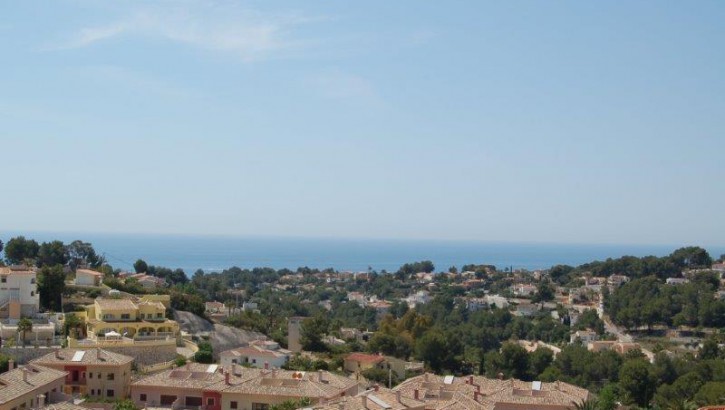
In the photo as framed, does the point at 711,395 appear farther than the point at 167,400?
Yes

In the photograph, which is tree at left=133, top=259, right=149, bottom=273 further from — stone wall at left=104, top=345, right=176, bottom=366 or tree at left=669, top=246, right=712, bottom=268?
tree at left=669, top=246, right=712, bottom=268

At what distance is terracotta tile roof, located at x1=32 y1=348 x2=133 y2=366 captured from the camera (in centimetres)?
3091

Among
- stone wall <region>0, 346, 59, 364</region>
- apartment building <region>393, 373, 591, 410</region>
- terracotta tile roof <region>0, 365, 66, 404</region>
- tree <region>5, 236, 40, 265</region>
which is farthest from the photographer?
tree <region>5, 236, 40, 265</region>

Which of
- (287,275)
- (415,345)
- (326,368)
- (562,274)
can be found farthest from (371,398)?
(287,275)

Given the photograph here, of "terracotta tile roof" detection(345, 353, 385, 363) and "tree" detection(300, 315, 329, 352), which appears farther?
"tree" detection(300, 315, 329, 352)

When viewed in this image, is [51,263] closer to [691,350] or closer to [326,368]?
[326,368]

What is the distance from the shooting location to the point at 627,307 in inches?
2776

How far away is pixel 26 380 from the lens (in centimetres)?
2697

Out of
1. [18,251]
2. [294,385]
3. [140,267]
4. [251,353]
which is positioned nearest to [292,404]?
[294,385]

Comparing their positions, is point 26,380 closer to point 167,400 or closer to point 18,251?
point 167,400

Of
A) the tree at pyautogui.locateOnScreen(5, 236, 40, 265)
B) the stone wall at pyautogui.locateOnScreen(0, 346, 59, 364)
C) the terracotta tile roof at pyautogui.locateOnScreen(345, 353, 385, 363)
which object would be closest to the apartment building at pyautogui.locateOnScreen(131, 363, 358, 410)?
the stone wall at pyautogui.locateOnScreen(0, 346, 59, 364)

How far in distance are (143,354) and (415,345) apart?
52.1 ft

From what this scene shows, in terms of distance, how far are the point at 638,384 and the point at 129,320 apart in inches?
904

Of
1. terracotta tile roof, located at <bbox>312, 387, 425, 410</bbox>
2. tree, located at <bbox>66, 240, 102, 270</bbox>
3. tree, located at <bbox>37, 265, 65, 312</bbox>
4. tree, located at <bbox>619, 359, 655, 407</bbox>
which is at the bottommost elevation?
tree, located at <bbox>619, 359, 655, 407</bbox>
